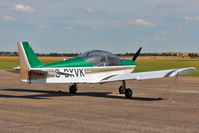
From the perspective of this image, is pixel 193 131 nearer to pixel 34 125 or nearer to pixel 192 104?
pixel 34 125

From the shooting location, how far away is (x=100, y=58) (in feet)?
58.0

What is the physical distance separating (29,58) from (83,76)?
2.75 metres

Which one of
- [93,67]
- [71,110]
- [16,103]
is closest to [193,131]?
[71,110]

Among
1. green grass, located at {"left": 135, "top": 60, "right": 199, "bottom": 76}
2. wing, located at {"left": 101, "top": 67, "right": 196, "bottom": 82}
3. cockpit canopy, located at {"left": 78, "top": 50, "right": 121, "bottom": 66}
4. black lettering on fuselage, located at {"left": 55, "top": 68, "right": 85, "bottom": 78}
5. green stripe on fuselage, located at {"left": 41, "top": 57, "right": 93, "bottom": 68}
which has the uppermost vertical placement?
green grass, located at {"left": 135, "top": 60, "right": 199, "bottom": 76}

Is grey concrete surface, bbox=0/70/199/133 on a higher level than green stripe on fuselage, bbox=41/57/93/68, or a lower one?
lower

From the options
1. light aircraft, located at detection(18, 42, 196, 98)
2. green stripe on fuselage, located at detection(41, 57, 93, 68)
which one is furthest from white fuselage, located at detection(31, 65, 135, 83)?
green stripe on fuselage, located at detection(41, 57, 93, 68)

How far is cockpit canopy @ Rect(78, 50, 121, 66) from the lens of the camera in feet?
56.7

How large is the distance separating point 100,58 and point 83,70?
148 cm

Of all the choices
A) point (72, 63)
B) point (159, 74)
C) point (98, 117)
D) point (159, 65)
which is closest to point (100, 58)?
point (72, 63)

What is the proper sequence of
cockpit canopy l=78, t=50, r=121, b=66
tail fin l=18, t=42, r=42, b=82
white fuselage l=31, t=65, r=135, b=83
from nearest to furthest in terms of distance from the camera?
tail fin l=18, t=42, r=42, b=82
white fuselage l=31, t=65, r=135, b=83
cockpit canopy l=78, t=50, r=121, b=66

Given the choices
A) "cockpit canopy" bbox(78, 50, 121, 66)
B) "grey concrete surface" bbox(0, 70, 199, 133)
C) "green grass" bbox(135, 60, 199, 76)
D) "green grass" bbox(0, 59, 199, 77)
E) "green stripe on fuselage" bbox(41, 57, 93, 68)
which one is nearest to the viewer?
"grey concrete surface" bbox(0, 70, 199, 133)

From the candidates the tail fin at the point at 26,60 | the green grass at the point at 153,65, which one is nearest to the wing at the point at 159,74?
the tail fin at the point at 26,60

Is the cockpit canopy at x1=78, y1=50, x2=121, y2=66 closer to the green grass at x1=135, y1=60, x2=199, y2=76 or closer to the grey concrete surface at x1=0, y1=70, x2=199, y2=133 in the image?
the grey concrete surface at x1=0, y1=70, x2=199, y2=133

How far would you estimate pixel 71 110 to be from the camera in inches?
485
